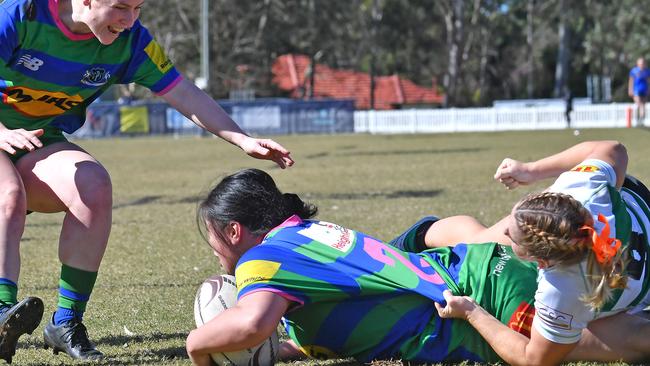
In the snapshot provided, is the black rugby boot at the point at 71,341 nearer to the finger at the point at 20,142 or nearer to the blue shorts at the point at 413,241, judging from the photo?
the finger at the point at 20,142

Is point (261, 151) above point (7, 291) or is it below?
above

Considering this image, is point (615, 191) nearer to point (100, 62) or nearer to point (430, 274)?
point (430, 274)

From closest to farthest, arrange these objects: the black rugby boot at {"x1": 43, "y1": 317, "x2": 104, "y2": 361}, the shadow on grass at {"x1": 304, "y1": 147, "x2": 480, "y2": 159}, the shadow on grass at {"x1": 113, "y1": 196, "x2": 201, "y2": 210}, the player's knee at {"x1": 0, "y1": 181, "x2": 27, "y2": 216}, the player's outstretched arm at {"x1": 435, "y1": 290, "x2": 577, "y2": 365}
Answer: the player's outstretched arm at {"x1": 435, "y1": 290, "x2": 577, "y2": 365}
the player's knee at {"x1": 0, "y1": 181, "x2": 27, "y2": 216}
the black rugby boot at {"x1": 43, "y1": 317, "x2": 104, "y2": 361}
the shadow on grass at {"x1": 113, "y1": 196, "x2": 201, "y2": 210}
the shadow on grass at {"x1": 304, "y1": 147, "x2": 480, "y2": 159}

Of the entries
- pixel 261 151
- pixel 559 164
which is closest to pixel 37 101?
→ pixel 261 151

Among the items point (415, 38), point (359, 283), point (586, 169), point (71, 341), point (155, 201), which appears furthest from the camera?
point (415, 38)

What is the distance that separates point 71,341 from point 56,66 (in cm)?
124

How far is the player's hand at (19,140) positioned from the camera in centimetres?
402

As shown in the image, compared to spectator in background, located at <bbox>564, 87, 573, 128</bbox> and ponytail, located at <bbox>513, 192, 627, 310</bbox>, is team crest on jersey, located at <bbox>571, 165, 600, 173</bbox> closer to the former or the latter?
ponytail, located at <bbox>513, 192, 627, 310</bbox>

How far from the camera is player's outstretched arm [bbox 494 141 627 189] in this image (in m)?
4.00

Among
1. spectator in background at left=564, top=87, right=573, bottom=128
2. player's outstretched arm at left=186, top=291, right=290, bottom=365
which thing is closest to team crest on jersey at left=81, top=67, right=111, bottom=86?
player's outstretched arm at left=186, top=291, right=290, bottom=365

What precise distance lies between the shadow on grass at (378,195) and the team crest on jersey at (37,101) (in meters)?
7.58

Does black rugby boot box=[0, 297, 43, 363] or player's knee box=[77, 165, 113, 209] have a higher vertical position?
player's knee box=[77, 165, 113, 209]

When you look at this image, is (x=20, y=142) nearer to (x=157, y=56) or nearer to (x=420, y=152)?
(x=157, y=56)

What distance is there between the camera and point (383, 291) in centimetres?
385
